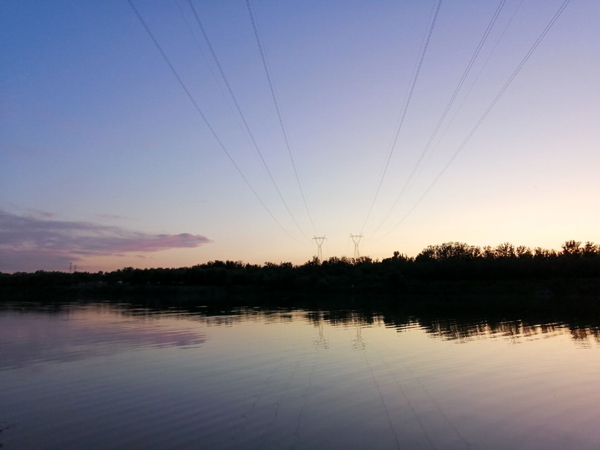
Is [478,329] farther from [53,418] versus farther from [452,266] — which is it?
[452,266]

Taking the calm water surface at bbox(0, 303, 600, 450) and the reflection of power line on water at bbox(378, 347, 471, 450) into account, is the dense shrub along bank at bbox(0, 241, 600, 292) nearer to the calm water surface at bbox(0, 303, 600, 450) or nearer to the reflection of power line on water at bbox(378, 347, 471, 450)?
the calm water surface at bbox(0, 303, 600, 450)

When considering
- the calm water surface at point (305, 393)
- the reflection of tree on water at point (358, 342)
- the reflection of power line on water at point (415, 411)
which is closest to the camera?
the reflection of power line on water at point (415, 411)

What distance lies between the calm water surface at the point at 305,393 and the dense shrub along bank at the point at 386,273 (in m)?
63.9

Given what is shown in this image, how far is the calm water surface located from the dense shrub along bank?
210 ft

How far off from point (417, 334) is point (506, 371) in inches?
457

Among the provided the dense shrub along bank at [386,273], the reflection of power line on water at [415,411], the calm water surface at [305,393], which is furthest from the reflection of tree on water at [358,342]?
the dense shrub along bank at [386,273]

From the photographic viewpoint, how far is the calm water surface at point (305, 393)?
10477 millimetres

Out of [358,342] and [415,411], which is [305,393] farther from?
[358,342]

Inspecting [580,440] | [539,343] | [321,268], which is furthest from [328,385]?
[321,268]

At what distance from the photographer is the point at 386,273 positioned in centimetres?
10212

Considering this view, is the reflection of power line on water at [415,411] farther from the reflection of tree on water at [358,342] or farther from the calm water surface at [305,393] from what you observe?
the reflection of tree on water at [358,342]

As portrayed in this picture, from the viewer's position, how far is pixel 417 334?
29.0 meters

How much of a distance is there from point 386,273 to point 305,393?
90.1 meters

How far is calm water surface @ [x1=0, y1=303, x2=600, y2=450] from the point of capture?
10477 millimetres
